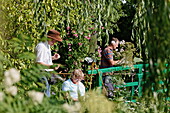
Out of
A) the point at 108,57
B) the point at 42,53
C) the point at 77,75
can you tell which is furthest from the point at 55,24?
the point at 42,53

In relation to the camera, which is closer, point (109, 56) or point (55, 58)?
point (55, 58)

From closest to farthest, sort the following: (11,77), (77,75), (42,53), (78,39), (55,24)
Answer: (11,77) → (42,53) → (77,75) → (55,24) → (78,39)

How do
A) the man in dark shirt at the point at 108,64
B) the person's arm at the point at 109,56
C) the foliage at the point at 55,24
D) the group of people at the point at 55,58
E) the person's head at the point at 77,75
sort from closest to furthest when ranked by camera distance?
the group of people at the point at 55,58
the person's head at the point at 77,75
the foliage at the point at 55,24
the man in dark shirt at the point at 108,64
the person's arm at the point at 109,56

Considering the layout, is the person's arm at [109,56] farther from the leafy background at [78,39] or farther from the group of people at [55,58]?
the group of people at [55,58]

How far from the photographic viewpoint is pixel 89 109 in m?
3.14

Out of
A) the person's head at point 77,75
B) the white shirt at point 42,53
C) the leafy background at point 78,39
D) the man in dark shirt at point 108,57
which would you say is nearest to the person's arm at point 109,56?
the man in dark shirt at point 108,57

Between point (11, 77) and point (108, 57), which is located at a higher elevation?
point (108, 57)

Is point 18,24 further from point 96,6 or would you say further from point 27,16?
point 96,6

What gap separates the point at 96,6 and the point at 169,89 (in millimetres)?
1292

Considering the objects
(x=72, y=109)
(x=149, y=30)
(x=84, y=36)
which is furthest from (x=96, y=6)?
(x=84, y=36)

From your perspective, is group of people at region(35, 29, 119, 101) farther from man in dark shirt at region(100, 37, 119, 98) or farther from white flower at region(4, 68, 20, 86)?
white flower at region(4, 68, 20, 86)

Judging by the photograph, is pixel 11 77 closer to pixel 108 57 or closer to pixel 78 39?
pixel 108 57

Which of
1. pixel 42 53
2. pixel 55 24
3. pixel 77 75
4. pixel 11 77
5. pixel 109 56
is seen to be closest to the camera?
pixel 11 77

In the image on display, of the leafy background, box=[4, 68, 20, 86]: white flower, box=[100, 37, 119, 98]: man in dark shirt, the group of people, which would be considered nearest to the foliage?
the leafy background
